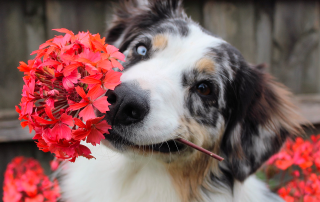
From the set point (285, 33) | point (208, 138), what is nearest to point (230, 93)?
point (208, 138)

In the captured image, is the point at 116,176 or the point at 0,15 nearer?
Result: the point at 116,176

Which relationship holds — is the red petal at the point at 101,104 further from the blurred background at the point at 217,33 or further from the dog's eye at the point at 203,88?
the blurred background at the point at 217,33

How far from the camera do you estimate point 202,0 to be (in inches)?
164

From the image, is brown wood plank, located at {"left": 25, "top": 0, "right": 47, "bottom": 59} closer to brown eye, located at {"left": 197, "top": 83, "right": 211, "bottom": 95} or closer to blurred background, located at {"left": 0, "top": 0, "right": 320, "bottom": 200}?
blurred background, located at {"left": 0, "top": 0, "right": 320, "bottom": 200}

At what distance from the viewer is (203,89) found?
6.98 feet

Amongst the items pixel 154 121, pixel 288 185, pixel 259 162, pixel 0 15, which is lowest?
pixel 288 185

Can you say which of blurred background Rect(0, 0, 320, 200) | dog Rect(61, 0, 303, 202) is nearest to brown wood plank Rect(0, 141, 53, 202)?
blurred background Rect(0, 0, 320, 200)

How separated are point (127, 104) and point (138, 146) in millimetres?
405

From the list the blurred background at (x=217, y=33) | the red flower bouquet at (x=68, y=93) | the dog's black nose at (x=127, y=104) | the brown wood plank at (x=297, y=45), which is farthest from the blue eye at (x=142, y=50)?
the brown wood plank at (x=297, y=45)

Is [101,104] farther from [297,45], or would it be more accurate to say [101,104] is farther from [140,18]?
[297,45]

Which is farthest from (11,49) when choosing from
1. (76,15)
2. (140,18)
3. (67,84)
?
(67,84)

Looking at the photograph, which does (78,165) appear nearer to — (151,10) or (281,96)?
(151,10)

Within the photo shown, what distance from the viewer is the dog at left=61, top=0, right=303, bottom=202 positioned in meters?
1.74

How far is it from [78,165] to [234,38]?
3.20m
